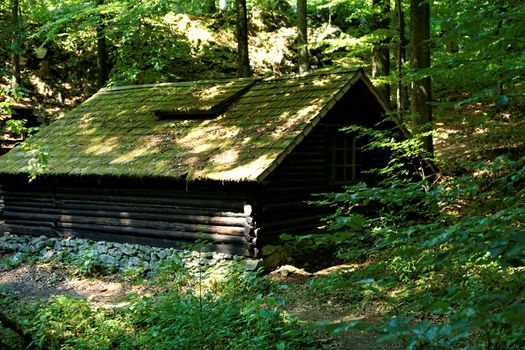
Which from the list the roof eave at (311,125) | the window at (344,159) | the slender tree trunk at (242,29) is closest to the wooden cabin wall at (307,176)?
the window at (344,159)

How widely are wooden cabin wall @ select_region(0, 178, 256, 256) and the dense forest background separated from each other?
1160 millimetres

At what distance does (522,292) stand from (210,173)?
809cm

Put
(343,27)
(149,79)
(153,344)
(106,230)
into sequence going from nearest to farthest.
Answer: (153,344) < (106,230) < (149,79) < (343,27)

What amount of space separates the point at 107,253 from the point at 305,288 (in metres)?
5.50

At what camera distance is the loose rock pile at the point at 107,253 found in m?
10.7

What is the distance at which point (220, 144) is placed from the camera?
36.8 ft

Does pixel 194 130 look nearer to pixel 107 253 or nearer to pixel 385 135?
pixel 107 253

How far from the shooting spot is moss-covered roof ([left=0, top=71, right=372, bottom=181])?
10.5 metres

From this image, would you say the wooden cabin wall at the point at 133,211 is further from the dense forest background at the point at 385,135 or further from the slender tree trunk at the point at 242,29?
the slender tree trunk at the point at 242,29

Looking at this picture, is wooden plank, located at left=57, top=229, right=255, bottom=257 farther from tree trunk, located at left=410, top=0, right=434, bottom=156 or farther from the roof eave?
tree trunk, located at left=410, top=0, right=434, bottom=156

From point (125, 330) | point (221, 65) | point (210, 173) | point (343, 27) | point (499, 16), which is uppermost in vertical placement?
point (343, 27)

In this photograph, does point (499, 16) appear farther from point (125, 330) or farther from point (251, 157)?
point (251, 157)

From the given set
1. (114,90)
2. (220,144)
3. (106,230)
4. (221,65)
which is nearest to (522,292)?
(220,144)

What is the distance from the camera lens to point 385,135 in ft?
42.4
